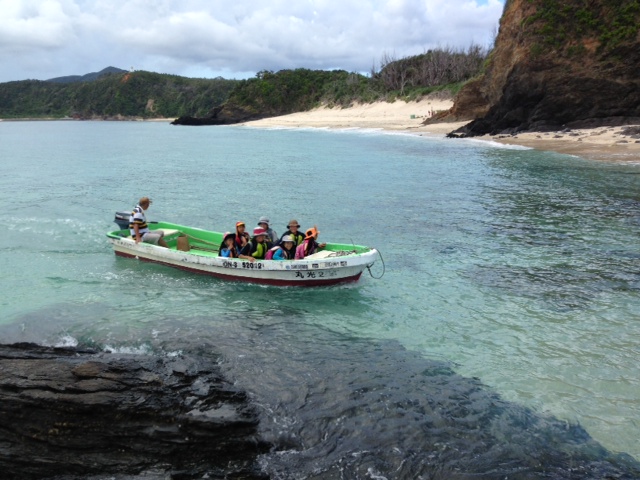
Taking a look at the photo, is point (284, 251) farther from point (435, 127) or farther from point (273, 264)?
point (435, 127)

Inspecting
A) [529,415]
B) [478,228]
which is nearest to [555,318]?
[529,415]

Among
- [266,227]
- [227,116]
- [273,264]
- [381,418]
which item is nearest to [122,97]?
[227,116]

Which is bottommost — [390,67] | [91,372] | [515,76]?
[91,372]

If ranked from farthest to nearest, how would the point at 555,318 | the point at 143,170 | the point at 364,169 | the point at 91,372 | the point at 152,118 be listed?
the point at 152,118, the point at 143,170, the point at 364,169, the point at 555,318, the point at 91,372

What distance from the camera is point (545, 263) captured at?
42.4 ft

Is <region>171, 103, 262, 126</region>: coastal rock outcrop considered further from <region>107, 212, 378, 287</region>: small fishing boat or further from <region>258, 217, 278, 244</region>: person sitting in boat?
<region>258, 217, 278, 244</region>: person sitting in boat

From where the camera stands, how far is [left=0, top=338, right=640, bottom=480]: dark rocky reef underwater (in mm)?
5562

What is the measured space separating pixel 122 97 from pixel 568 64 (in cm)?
15568

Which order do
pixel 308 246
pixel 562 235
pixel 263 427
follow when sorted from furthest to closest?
pixel 562 235 → pixel 308 246 → pixel 263 427

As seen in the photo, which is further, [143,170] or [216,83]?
[216,83]

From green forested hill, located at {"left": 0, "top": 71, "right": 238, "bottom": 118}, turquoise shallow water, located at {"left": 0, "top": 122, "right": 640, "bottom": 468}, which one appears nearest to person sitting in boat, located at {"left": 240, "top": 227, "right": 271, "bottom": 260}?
turquoise shallow water, located at {"left": 0, "top": 122, "right": 640, "bottom": 468}

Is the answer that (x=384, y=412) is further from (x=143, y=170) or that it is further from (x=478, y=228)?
(x=143, y=170)

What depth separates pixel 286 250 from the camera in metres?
12.0

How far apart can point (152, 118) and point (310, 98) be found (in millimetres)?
77323
